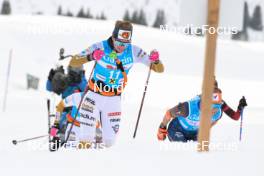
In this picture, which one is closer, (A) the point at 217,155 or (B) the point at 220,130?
(A) the point at 217,155

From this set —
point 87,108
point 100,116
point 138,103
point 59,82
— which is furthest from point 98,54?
point 138,103

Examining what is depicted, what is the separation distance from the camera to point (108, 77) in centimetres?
773

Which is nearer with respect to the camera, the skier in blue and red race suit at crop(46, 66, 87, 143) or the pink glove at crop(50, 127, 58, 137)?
the pink glove at crop(50, 127, 58, 137)

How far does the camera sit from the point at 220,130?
42.2 ft

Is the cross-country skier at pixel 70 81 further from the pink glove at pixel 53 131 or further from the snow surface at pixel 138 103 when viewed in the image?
the pink glove at pixel 53 131

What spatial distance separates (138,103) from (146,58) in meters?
14.7

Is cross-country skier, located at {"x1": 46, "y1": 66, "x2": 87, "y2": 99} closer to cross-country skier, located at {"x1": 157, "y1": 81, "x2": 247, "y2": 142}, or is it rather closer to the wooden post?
cross-country skier, located at {"x1": 157, "y1": 81, "x2": 247, "y2": 142}

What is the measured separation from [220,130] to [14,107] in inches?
281

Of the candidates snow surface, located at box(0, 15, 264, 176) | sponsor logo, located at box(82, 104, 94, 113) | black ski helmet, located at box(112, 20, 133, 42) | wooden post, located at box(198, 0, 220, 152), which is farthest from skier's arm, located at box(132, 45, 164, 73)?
wooden post, located at box(198, 0, 220, 152)

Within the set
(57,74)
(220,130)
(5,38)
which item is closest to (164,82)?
(5,38)

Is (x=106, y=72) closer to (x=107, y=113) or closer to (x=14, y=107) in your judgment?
(x=107, y=113)

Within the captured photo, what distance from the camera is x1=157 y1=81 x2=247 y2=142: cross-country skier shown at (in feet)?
26.6

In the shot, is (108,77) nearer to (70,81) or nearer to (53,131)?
(53,131)

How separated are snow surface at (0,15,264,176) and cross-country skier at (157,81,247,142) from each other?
0.44m
